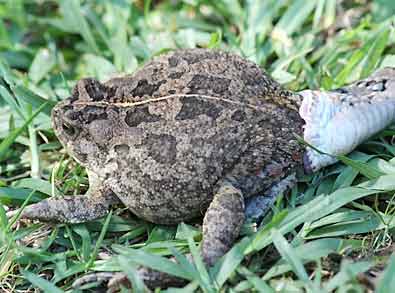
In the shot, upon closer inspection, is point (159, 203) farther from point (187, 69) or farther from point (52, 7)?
point (52, 7)

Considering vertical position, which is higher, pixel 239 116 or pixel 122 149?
pixel 239 116

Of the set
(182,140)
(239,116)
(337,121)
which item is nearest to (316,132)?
(337,121)

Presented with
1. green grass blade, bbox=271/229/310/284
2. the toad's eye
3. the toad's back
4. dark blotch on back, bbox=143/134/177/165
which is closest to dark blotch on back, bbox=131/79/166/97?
the toad's back

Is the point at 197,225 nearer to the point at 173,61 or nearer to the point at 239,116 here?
the point at 239,116

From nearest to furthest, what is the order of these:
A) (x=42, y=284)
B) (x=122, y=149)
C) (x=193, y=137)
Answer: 1. (x=42, y=284)
2. (x=193, y=137)
3. (x=122, y=149)

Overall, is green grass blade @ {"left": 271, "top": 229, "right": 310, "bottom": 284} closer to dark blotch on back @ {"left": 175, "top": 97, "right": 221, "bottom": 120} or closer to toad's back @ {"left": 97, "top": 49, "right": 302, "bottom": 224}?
toad's back @ {"left": 97, "top": 49, "right": 302, "bottom": 224}

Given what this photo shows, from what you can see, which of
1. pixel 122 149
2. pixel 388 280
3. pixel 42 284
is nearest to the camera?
pixel 388 280
